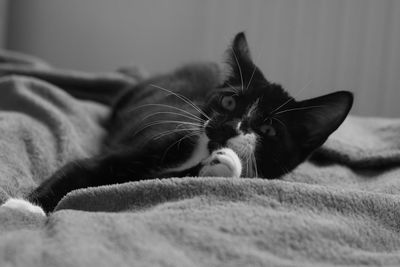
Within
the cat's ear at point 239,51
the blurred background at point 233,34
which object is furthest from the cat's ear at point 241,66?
the blurred background at point 233,34

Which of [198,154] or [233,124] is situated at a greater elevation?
[233,124]

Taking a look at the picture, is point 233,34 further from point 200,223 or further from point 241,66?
point 200,223

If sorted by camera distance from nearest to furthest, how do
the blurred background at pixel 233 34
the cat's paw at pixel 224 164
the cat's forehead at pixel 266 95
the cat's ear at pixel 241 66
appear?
the cat's paw at pixel 224 164 < the cat's forehead at pixel 266 95 < the cat's ear at pixel 241 66 < the blurred background at pixel 233 34

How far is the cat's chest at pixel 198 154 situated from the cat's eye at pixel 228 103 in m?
0.09

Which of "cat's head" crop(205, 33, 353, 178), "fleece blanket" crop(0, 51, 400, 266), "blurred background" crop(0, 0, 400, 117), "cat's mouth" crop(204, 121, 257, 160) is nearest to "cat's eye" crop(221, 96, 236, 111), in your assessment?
"cat's head" crop(205, 33, 353, 178)

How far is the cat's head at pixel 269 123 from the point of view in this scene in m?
1.03

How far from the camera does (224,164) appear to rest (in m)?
0.96

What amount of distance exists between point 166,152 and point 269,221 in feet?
1.87

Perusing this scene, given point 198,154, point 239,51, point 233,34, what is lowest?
point 198,154

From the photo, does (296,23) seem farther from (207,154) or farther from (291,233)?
(291,233)

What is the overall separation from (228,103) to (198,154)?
147mm

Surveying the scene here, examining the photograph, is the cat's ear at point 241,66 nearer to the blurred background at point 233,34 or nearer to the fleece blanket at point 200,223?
the fleece blanket at point 200,223

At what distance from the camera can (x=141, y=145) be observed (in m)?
1.25

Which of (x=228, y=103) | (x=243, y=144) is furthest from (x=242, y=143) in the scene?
(x=228, y=103)
